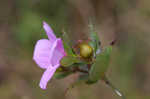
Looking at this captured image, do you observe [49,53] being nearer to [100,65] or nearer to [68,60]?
[68,60]

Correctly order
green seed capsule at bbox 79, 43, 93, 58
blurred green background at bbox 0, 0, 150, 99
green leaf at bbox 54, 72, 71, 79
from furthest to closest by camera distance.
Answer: blurred green background at bbox 0, 0, 150, 99
green leaf at bbox 54, 72, 71, 79
green seed capsule at bbox 79, 43, 93, 58

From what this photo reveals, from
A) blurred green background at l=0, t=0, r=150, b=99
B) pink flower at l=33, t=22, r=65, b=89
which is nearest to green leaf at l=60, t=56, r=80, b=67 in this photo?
pink flower at l=33, t=22, r=65, b=89

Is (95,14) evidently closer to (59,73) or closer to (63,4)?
(63,4)

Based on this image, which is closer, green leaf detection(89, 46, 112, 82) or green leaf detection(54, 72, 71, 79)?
green leaf detection(89, 46, 112, 82)

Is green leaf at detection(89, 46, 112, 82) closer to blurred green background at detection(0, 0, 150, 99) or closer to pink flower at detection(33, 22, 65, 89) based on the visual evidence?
pink flower at detection(33, 22, 65, 89)

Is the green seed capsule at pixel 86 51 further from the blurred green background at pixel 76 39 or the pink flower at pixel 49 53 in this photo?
the blurred green background at pixel 76 39

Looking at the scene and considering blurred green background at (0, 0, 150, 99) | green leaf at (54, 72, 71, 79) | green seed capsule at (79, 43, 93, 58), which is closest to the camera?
green seed capsule at (79, 43, 93, 58)
